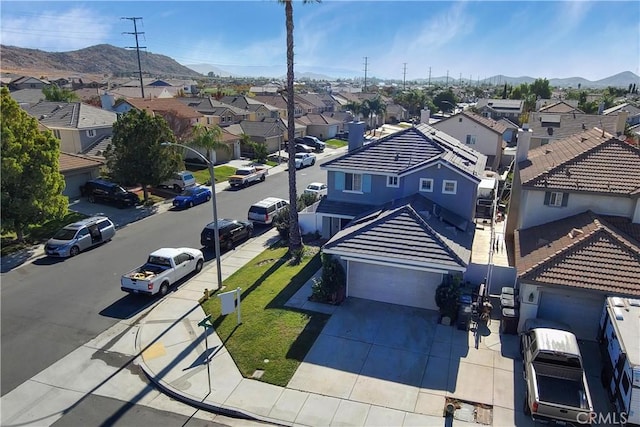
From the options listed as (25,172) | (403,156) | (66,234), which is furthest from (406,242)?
(25,172)

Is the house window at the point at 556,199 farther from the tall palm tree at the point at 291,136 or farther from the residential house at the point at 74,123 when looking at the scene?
the residential house at the point at 74,123

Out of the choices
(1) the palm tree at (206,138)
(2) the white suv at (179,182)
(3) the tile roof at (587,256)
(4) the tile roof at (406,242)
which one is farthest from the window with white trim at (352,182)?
(1) the palm tree at (206,138)

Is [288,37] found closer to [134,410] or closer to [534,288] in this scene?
[534,288]

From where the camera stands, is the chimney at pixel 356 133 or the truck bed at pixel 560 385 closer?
the truck bed at pixel 560 385

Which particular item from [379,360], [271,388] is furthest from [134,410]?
[379,360]

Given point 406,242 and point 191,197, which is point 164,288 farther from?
point 191,197

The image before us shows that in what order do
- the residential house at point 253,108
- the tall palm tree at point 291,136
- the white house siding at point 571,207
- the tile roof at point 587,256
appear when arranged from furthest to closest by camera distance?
the residential house at point 253,108, the tall palm tree at point 291,136, the white house siding at point 571,207, the tile roof at point 587,256
